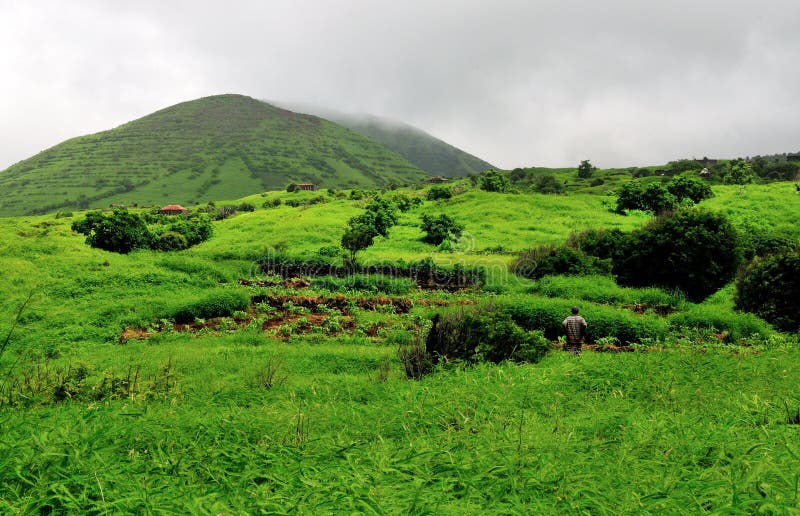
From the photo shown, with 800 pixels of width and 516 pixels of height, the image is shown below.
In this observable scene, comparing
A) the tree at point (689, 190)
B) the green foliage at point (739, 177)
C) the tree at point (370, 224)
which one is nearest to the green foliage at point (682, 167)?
the green foliage at point (739, 177)

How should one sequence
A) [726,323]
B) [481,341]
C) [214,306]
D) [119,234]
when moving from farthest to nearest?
[119,234]
[214,306]
[726,323]
[481,341]

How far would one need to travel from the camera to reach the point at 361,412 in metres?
6.64

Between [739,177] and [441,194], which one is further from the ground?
[739,177]

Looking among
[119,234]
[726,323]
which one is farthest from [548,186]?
[726,323]

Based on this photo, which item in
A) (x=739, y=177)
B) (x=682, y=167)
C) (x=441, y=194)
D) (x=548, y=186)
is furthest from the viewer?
(x=682, y=167)

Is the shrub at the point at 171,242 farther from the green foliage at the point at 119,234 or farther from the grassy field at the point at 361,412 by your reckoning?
the grassy field at the point at 361,412

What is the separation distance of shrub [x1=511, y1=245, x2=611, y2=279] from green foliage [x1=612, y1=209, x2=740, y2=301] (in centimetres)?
240

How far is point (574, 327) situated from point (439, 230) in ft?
87.2

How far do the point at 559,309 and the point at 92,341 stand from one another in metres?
16.2

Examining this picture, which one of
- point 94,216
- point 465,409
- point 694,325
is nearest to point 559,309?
point 694,325

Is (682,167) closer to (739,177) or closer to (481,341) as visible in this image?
(739,177)

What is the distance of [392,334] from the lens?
15.5 meters

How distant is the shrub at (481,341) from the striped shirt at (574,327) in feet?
3.15

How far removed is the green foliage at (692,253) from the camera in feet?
67.4
